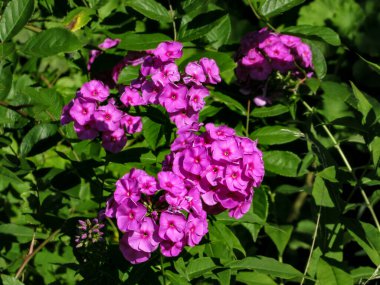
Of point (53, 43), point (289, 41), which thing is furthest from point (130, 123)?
point (289, 41)

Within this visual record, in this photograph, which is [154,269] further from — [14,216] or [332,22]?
[332,22]

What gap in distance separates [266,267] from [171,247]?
254mm

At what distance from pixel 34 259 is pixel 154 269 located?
912 millimetres

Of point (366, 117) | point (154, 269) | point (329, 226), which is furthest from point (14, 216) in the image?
point (366, 117)

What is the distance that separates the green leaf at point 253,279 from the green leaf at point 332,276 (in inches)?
12.6

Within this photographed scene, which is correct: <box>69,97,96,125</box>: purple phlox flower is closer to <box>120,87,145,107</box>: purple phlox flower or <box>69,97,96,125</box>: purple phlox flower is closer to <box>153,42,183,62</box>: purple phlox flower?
<box>120,87,145,107</box>: purple phlox flower

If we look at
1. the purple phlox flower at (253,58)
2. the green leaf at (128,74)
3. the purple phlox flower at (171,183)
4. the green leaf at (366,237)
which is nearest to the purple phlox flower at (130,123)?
the green leaf at (128,74)

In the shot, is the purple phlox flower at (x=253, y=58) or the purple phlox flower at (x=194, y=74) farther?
the purple phlox flower at (x=253, y=58)

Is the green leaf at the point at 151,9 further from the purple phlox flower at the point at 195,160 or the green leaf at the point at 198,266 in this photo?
the green leaf at the point at 198,266

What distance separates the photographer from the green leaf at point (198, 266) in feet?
5.48

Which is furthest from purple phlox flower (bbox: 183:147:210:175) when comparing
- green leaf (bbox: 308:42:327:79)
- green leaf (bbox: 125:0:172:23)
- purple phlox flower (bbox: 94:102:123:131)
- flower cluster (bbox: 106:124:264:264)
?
green leaf (bbox: 308:42:327:79)

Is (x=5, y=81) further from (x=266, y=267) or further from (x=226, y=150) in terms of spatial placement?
(x=266, y=267)

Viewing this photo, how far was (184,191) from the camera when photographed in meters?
1.50

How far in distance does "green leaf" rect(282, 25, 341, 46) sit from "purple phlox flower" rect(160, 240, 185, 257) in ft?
2.54
